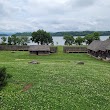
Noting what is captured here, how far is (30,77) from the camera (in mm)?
31641

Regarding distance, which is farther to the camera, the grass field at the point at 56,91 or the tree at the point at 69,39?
the tree at the point at 69,39

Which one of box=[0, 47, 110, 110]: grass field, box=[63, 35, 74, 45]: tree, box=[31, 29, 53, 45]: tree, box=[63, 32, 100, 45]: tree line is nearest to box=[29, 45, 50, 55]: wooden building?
box=[31, 29, 53, 45]: tree

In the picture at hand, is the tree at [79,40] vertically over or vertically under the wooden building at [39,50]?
over

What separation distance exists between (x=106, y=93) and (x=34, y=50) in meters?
51.0

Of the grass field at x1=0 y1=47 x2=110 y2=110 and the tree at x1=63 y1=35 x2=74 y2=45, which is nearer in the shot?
the grass field at x1=0 y1=47 x2=110 y2=110

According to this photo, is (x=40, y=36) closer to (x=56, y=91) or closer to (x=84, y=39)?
(x=84, y=39)

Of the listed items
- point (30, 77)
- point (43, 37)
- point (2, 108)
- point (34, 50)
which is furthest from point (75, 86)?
point (43, 37)

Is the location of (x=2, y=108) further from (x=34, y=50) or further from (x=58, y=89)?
(x=34, y=50)

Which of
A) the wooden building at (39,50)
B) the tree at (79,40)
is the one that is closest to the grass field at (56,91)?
the wooden building at (39,50)

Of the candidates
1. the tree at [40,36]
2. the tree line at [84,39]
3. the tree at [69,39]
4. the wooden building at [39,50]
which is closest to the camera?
the wooden building at [39,50]

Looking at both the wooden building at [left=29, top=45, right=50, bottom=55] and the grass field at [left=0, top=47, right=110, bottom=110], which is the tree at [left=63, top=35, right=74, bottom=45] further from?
the grass field at [left=0, top=47, right=110, bottom=110]

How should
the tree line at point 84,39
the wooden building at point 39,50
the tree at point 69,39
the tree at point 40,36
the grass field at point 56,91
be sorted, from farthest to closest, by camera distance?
the tree at point 69,39
the tree line at point 84,39
the tree at point 40,36
the wooden building at point 39,50
the grass field at point 56,91

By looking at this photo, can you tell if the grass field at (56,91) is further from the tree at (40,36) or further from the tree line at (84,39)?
the tree line at (84,39)

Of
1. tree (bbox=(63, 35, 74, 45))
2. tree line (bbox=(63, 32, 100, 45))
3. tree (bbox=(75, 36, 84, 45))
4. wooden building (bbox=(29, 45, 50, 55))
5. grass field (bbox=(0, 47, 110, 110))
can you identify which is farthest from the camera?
tree (bbox=(63, 35, 74, 45))
